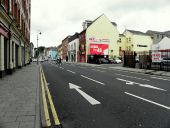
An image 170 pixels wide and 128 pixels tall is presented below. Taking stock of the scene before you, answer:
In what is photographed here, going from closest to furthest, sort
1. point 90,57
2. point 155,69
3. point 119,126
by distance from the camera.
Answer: point 119,126
point 155,69
point 90,57

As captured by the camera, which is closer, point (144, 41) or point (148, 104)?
point (148, 104)

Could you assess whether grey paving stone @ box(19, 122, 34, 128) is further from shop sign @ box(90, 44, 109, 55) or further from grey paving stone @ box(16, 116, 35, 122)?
shop sign @ box(90, 44, 109, 55)

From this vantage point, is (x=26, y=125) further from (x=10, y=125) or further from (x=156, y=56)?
(x=156, y=56)

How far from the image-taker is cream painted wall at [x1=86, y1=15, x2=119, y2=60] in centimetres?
6525

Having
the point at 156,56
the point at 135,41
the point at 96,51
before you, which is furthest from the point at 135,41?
the point at 156,56

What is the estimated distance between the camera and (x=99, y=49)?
65.6 meters

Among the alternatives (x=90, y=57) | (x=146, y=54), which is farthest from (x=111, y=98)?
(x=90, y=57)

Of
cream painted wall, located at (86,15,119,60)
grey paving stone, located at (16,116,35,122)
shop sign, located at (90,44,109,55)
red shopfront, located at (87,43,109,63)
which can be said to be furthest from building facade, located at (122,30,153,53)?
grey paving stone, located at (16,116,35,122)

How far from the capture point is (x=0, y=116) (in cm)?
609

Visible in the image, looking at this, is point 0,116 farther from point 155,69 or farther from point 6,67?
point 155,69

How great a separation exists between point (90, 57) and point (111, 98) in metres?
55.7

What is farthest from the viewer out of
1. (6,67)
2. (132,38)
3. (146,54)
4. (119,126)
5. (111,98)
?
(132,38)

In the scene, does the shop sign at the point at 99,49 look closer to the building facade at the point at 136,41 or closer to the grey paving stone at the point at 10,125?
the building facade at the point at 136,41

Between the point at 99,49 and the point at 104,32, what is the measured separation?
542 cm
